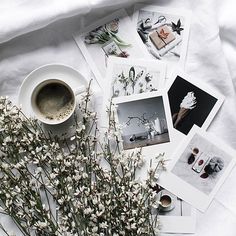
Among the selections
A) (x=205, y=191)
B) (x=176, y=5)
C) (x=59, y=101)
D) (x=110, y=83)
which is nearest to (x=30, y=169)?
(x=59, y=101)

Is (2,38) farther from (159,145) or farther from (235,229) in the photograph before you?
(235,229)

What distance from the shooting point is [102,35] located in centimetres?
123

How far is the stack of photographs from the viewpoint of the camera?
1215mm

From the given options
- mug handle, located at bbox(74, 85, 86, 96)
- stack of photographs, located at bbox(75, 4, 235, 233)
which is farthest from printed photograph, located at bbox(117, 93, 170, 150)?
mug handle, located at bbox(74, 85, 86, 96)

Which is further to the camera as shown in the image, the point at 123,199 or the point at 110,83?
the point at 110,83

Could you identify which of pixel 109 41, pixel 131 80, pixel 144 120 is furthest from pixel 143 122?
pixel 109 41

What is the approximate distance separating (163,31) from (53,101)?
0.32 m

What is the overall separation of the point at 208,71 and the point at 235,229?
0.39 meters

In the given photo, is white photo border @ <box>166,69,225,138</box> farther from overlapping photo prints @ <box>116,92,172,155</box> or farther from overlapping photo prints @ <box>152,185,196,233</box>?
overlapping photo prints @ <box>152,185,196,233</box>

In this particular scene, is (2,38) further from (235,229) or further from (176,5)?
(235,229)

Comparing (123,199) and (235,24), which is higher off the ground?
(235,24)

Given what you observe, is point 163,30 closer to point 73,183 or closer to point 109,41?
point 109,41

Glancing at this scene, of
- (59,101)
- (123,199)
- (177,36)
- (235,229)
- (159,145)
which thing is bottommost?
(235,229)

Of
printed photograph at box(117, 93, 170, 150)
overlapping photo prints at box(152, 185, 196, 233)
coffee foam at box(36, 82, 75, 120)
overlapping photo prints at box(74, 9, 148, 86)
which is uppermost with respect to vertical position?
overlapping photo prints at box(74, 9, 148, 86)
